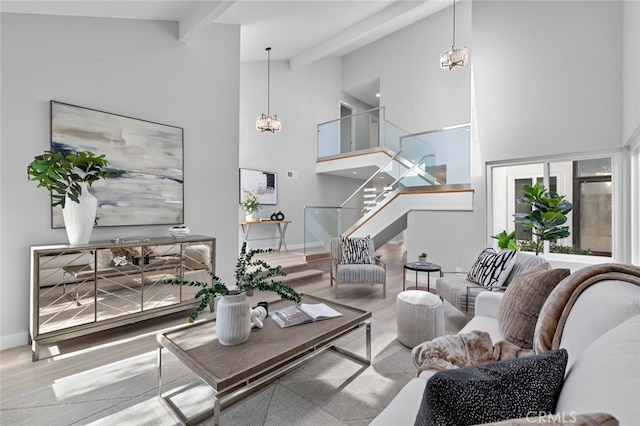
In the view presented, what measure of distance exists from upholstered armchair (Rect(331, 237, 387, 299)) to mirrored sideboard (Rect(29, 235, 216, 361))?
1993mm

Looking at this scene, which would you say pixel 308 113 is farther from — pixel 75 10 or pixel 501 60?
pixel 75 10

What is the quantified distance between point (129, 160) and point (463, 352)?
364 centimetres

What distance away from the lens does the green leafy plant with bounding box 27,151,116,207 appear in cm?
237

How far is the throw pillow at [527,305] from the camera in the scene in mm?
1659

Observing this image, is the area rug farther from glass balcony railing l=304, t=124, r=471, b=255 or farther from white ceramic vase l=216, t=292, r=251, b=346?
glass balcony railing l=304, t=124, r=471, b=255

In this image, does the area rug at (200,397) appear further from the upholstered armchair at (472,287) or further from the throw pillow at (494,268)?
the throw pillow at (494,268)

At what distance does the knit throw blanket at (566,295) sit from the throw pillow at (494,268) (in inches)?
74.4

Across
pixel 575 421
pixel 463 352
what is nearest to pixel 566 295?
pixel 463 352

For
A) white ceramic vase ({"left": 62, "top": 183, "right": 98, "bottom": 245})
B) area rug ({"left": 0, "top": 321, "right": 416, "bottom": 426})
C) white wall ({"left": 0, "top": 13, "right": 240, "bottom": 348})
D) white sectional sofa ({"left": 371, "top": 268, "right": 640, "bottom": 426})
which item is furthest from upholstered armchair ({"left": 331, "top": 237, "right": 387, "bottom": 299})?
white ceramic vase ({"left": 62, "top": 183, "right": 98, "bottom": 245})

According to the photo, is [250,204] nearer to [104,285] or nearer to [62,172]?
[104,285]

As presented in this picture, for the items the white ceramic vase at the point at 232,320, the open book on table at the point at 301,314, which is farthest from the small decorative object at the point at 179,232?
the white ceramic vase at the point at 232,320

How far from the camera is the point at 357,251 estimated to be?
462 cm

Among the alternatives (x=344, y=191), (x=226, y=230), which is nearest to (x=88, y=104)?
(x=226, y=230)

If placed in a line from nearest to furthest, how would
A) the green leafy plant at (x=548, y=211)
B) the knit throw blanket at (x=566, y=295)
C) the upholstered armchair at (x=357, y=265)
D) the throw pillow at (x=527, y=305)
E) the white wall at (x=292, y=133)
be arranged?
the knit throw blanket at (x=566, y=295) < the throw pillow at (x=527, y=305) < the green leafy plant at (x=548, y=211) < the upholstered armchair at (x=357, y=265) < the white wall at (x=292, y=133)
